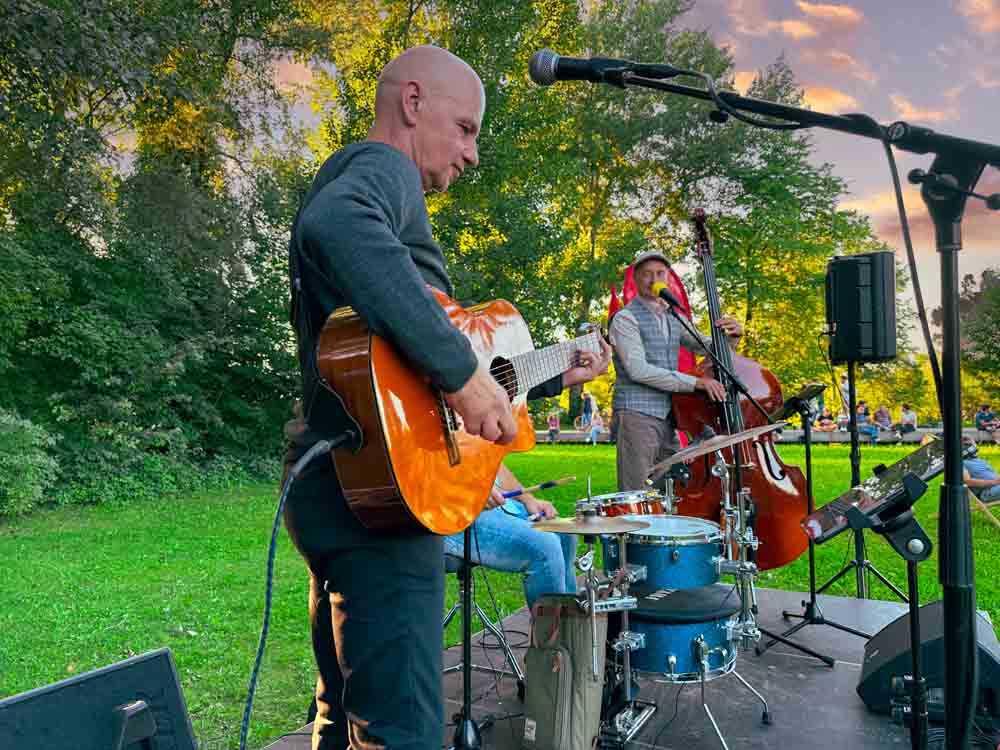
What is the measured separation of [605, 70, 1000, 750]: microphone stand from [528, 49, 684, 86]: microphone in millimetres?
168

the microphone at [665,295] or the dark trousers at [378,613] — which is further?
the microphone at [665,295]

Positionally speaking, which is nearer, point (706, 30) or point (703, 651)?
point (703, 651)

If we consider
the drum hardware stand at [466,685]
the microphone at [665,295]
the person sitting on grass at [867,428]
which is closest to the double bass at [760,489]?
the microphone at [665,295]

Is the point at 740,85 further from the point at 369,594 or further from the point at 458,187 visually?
the point at 369,594

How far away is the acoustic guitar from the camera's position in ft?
4.67

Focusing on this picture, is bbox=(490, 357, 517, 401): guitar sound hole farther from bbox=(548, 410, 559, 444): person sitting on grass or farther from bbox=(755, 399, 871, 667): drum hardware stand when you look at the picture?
bbox=(548, 410, 559, 444): person sitting on grass

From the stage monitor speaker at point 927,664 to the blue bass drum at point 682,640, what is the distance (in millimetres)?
653

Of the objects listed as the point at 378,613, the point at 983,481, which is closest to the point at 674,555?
the point at 378,613

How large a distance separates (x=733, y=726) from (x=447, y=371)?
243 centimetres

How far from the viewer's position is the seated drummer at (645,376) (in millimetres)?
4641

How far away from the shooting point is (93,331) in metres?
10.5

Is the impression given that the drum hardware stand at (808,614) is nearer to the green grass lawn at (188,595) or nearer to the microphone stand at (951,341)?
the green grass lawn at (188,595)

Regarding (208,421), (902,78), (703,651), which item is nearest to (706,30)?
(902,78)

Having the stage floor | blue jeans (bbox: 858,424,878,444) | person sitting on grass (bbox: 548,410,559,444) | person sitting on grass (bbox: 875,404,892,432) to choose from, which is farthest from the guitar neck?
person sitting on grass (bbox: 875,404,892,432)
